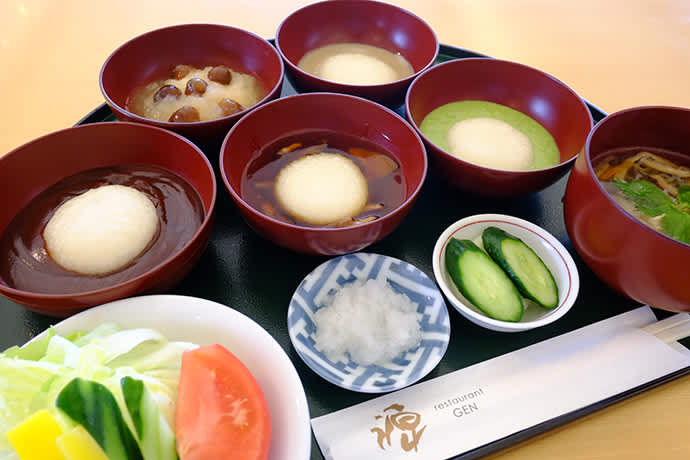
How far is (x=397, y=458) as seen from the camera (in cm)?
97

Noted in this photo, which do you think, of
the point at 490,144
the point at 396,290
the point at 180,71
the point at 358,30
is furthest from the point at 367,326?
the point at 358,30

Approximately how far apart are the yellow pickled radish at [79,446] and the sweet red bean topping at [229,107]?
1.09 meters

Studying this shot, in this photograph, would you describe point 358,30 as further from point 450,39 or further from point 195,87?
point 195,87

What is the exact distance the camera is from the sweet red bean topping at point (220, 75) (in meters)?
1.75

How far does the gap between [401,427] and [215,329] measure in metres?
0.46

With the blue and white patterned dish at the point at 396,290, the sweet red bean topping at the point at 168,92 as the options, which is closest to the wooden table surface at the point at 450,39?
the sweet red bean topping at the point at 168,92

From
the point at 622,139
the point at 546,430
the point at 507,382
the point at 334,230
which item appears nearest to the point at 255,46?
the point at 334,230

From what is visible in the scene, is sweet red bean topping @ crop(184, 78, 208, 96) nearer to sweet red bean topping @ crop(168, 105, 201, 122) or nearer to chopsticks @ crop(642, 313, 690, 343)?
sweet red bean topping @ crop(168, 105, 201, 122)

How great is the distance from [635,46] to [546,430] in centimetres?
241

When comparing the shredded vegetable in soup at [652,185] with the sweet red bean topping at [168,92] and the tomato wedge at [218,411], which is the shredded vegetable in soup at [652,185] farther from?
the sweet red bean topping at [168,92]

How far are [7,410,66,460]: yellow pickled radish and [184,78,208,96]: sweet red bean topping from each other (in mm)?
1256

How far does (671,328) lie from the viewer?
125 cm

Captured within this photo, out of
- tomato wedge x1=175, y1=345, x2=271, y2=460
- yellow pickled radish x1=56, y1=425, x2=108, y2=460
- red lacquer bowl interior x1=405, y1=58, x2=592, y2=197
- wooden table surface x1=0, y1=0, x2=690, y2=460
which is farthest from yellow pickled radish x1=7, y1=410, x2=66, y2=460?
wooden table surface x1=0, y1=0, x2=690, y2=460

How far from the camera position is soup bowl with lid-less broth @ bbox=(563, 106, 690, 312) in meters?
1.10
